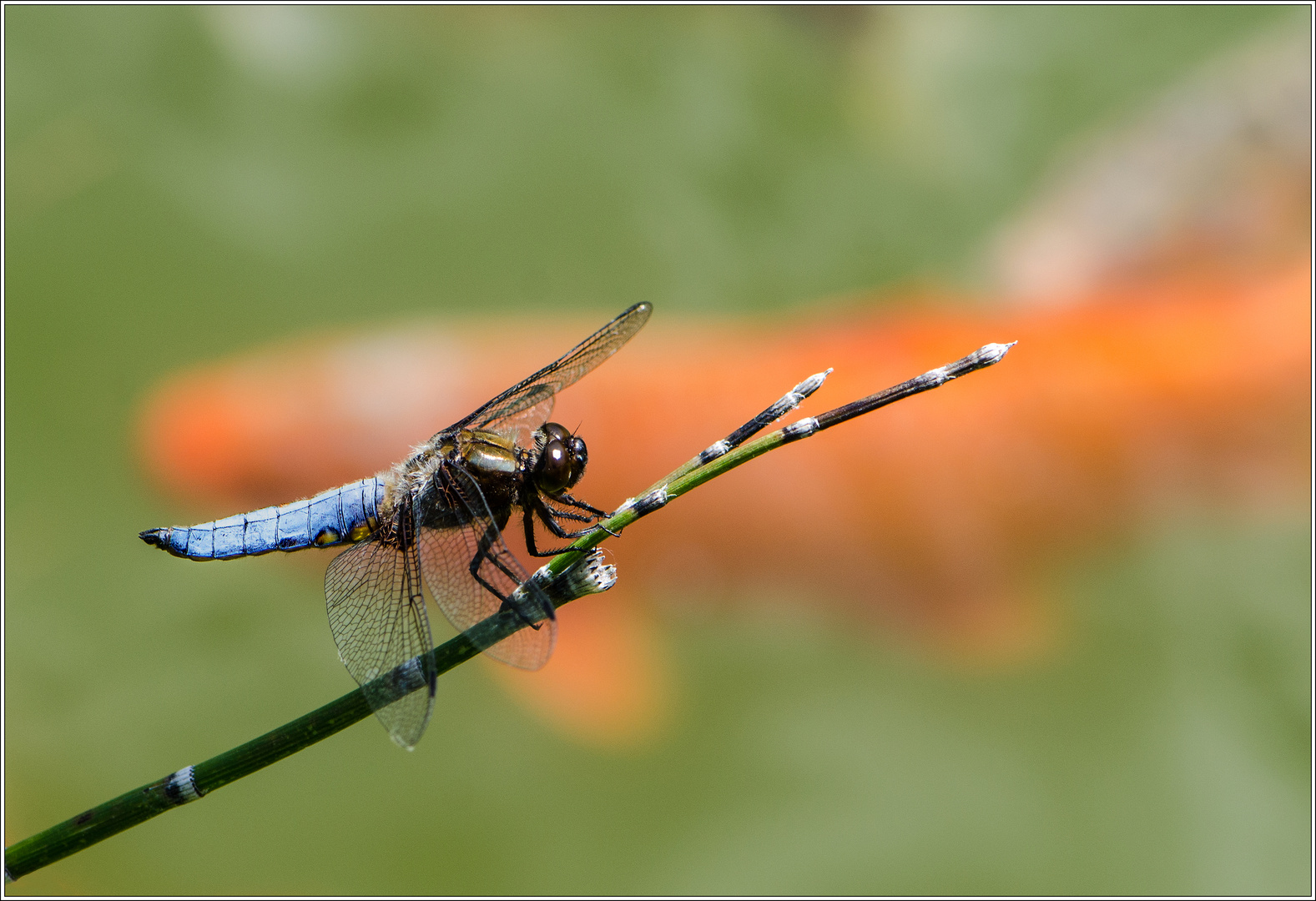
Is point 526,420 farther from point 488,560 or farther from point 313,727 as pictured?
point 313,727

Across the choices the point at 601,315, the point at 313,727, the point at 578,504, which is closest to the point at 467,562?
the point at 578,504

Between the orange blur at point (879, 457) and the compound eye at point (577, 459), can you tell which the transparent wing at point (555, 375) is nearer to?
the compound eye at point (577, 459)

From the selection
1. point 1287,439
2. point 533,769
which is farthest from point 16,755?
point 1287,439

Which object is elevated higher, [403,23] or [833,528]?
[403,23]

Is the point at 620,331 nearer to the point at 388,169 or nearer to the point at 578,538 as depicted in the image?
the point at 578,538

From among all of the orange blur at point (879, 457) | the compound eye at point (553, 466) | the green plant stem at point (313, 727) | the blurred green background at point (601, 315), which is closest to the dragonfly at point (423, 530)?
the compound eye at point (553, 466)

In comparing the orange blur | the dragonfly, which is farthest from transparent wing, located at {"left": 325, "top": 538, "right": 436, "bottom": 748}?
the orange blur

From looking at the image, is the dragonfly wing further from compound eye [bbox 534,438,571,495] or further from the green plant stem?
the green plant stem
